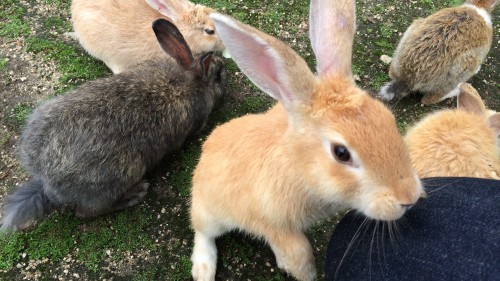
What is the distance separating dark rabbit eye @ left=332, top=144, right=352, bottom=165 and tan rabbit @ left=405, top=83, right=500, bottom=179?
95 centimetres

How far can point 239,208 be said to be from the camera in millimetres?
2344

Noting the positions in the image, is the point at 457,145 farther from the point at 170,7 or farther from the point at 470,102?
the point at 170,7

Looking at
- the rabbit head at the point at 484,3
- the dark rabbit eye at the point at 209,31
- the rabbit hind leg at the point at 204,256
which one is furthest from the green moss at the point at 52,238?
the rabbit head at the point at 484,3

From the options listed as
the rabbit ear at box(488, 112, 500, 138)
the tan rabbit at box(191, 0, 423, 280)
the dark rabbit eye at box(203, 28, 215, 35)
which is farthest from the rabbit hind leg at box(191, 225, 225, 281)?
the dark rabbit eye at box(203, 28, 215, 35)

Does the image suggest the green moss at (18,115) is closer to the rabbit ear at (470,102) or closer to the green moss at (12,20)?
the green moss at (12,20)

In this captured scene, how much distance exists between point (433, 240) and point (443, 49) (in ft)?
7.67

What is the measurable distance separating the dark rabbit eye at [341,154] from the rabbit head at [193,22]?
2.61 m

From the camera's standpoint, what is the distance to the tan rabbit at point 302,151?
175 centimetres

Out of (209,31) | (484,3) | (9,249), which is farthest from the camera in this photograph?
(209,31)

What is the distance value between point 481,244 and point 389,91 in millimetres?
2411

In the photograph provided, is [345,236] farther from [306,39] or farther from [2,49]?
[2,49]

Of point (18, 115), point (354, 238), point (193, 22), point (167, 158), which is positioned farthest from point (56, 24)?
point (354, 238)

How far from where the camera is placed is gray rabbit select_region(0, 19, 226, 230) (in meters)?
2.82

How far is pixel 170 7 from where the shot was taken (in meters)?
4.05
